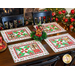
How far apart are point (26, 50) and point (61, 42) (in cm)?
56

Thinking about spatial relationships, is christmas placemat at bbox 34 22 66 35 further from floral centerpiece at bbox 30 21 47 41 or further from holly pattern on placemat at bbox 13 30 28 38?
holly pattern on placemat at bbox 13 30 28 38

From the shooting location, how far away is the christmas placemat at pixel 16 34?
5.81 feet

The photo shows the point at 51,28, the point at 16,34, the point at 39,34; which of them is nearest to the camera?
the point at 39,34

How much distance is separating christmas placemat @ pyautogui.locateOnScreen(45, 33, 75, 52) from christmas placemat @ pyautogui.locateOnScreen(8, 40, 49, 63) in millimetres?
160

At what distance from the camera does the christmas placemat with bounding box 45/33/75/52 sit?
1667mm

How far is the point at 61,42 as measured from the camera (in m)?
1.77

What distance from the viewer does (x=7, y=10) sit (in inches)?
118

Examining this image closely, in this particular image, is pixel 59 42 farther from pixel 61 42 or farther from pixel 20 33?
pixel 20 33

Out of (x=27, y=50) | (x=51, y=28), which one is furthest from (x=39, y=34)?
(x=51, y=28)

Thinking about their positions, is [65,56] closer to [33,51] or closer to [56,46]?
[56,46]

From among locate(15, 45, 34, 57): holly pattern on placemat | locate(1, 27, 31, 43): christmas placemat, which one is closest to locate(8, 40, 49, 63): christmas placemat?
locate(15, 45, 34, 57): holly pattern on placemat

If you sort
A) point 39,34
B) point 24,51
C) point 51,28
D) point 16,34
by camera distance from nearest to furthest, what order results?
point 24,51 < point 39,34 < point 16,34 < point 51,28
